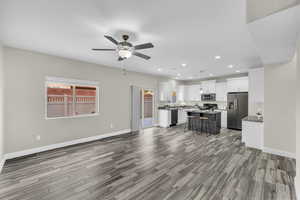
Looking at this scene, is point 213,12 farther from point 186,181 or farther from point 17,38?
point 17,38

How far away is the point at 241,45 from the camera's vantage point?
3.05m

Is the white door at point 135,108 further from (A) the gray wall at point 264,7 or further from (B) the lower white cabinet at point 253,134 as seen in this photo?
(A) the gray wall at point 264,7

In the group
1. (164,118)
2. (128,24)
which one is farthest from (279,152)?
(128,24)

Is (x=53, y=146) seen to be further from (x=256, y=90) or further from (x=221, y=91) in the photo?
(x=221, y=91)

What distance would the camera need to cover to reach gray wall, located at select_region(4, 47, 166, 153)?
321 centimetres

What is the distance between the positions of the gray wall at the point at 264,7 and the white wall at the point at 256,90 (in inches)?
156

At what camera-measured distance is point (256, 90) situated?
4.74m

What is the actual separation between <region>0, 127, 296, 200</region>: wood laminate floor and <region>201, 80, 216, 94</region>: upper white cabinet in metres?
4.05

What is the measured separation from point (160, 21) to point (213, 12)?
78 cm

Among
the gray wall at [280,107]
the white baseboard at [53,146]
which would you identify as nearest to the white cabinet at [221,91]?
the gray wall at [280,107]

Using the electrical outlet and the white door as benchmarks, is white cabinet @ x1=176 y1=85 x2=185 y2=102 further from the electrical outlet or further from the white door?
the electrical outlet

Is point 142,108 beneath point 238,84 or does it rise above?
beneath

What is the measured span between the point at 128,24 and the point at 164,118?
5.39 m

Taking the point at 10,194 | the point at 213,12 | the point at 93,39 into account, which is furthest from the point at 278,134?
the point at 10,194
